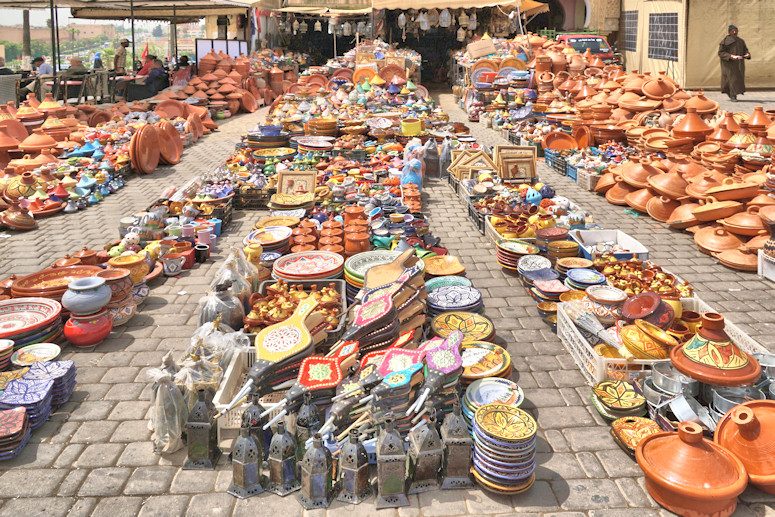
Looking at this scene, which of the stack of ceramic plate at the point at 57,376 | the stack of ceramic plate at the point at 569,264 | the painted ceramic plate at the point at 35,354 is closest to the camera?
the stack of ceramic plate at the point at 57,376

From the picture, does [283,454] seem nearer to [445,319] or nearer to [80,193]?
[445,319]

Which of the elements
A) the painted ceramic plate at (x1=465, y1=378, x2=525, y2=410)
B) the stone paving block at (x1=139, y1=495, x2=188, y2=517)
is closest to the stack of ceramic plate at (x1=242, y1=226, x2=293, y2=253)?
the painted ceramic plate at (x1=465, y1=378, x2=525, y2=410)

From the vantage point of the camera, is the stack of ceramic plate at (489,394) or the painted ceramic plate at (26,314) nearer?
the stack of ceramic plate at (489,394)

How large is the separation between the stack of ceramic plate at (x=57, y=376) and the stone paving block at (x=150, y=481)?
1.02 m

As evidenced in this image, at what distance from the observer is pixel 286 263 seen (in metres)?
5.81

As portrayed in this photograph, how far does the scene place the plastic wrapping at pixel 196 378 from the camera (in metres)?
3.92

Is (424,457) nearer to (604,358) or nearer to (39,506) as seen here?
(604,358)

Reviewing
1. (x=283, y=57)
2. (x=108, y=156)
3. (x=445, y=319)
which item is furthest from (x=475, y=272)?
(x=283, y=57)

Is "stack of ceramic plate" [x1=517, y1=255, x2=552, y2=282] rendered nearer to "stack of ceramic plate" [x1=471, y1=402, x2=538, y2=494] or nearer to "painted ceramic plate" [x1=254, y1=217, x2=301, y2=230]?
"painted ceramic plate" [x1=254, y1=217, x2=301, y2=230]

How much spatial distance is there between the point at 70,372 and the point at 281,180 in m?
4.85

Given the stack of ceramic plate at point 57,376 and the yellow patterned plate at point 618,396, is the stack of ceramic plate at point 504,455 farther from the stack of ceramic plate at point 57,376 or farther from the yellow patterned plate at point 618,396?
the stack of ceramic plate at point 57,376

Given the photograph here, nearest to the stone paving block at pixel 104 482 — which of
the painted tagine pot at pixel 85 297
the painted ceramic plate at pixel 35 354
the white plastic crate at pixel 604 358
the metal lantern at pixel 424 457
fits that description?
the painted ceramic plate at pixel 35 354

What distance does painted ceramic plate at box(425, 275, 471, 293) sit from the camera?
5.67m

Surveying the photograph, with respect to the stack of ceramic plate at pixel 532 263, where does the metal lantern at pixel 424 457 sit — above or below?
below
